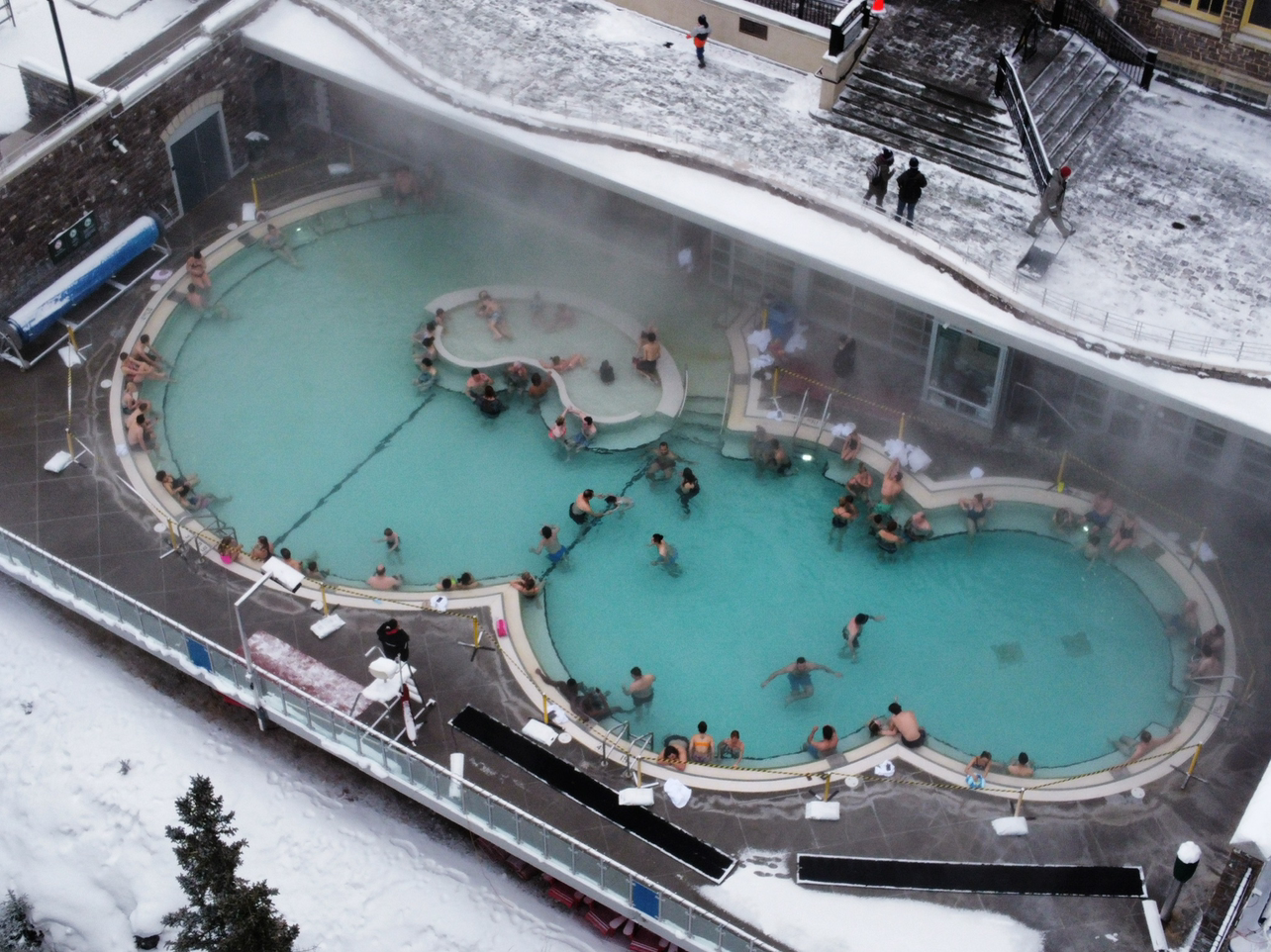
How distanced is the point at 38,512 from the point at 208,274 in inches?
251

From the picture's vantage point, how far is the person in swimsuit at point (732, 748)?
77.2 ft

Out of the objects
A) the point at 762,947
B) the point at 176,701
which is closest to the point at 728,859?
the point at 762,947

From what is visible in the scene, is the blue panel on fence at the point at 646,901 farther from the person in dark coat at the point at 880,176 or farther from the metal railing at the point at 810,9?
the metal railing at the point at 810,9

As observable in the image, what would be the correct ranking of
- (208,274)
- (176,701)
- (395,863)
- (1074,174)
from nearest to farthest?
(395,863)
(176,701)
(1074,174)
(208,274)

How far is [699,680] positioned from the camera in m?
25.0

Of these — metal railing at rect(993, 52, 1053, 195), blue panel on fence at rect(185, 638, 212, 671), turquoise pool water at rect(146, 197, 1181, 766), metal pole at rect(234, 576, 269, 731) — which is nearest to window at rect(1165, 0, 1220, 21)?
metal railing at rect(993, 52, 1053, 195)

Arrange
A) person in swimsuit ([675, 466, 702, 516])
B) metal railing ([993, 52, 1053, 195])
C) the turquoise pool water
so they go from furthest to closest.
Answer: person in swimsuit ([675, 466, 702, 516]), metal railing ([993, 52, 1053, 195]), the turquoise pool water

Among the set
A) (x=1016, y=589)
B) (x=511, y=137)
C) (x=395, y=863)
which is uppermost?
(x=511, y=137)

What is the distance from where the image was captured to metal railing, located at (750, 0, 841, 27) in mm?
28266

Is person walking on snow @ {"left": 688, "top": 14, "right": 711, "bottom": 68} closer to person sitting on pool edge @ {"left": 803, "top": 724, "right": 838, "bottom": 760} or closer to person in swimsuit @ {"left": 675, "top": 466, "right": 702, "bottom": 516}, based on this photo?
person in swimsuit @ {"left": 675, "top": 466, "right": 702, "bottom": 516}

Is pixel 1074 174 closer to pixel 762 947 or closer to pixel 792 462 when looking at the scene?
pixel 792 462

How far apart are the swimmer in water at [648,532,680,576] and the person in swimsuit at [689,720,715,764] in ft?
11.3

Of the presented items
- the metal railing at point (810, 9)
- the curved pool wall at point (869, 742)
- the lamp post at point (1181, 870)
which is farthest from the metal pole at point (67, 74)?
the lamp post at point (1181, 870)

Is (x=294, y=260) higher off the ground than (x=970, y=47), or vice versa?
(x=970, y=47)
